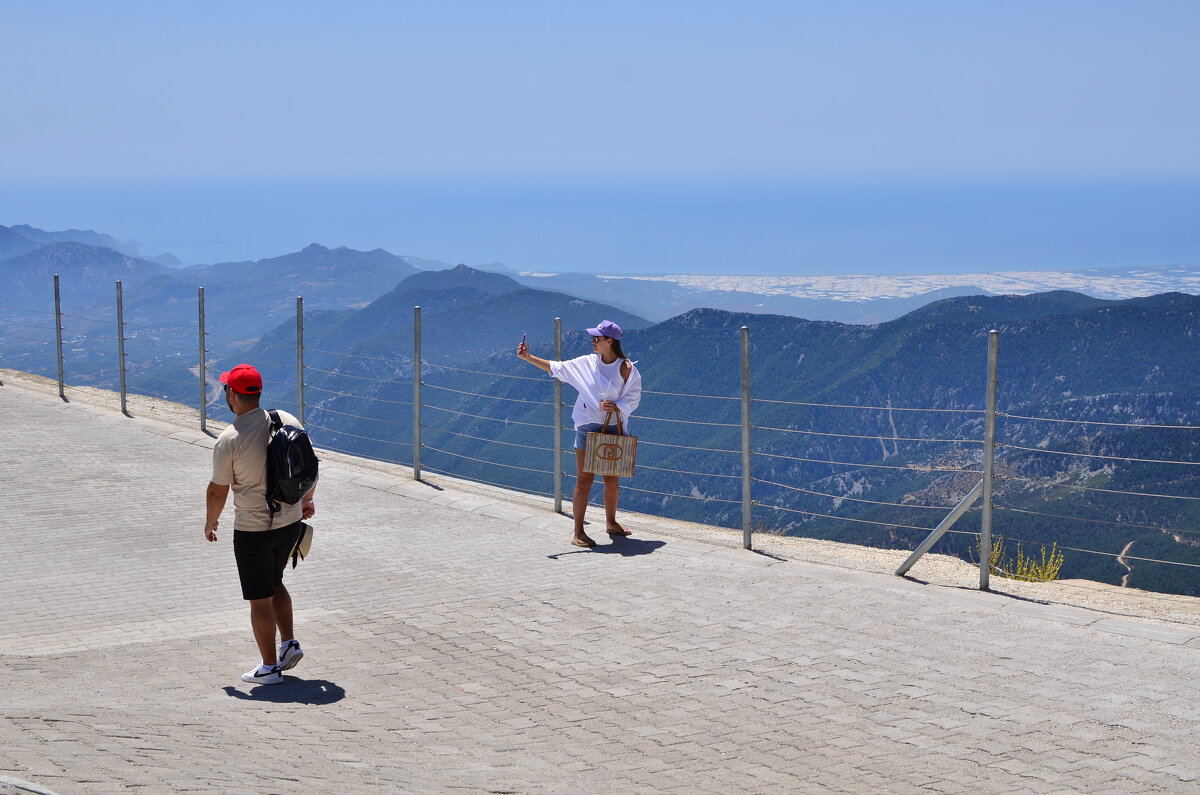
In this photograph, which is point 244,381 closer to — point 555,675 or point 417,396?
point 555,675

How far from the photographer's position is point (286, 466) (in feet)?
19.3

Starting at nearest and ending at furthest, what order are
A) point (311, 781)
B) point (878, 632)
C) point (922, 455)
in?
point (311, 781), point (878, 632), point (922, 455)

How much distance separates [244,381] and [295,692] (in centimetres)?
152

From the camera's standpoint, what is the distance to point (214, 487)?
598 centimetres

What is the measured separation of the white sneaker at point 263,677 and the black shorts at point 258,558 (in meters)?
0.37

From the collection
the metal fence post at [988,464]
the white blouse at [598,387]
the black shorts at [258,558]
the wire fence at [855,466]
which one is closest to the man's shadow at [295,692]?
the black shorts at [258,558]

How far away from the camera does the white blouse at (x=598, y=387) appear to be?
9.03 metres

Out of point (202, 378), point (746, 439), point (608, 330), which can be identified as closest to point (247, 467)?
point (608, 330)

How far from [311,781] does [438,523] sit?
5728 millimetres

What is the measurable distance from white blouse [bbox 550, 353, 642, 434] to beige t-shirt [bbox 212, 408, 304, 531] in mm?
3418

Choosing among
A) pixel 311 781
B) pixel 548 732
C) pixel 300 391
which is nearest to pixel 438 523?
pixel 300 391

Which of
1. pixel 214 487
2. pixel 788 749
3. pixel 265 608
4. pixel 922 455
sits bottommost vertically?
pixel 922 455

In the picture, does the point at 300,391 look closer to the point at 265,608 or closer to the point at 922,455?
the point at 265,608

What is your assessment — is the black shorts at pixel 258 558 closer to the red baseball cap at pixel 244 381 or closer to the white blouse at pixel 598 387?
the red baseball cap at pixel 244 381
